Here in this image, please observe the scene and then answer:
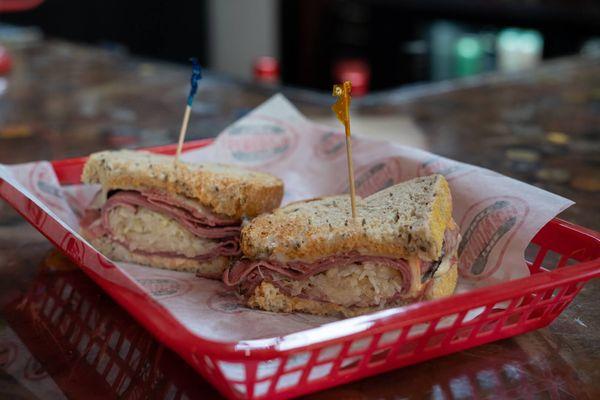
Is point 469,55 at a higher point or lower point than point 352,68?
higher

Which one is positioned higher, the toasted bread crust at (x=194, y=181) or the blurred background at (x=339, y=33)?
the toasted bread crust at (x=194, y=181)

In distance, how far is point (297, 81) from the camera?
798 cm

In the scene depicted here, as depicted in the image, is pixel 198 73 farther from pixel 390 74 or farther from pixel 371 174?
pixel 390 74

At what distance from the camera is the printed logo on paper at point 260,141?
6.26ft

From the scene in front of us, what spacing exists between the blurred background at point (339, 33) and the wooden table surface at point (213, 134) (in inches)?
87.9

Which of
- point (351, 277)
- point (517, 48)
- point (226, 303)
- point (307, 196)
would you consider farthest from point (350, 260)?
point (517, 48)

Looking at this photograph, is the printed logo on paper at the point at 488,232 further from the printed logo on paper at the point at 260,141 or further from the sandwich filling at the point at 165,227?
the printed logo on paper at the point at 260,141

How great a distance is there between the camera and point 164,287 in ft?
4.64

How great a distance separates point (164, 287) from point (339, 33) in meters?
6.44

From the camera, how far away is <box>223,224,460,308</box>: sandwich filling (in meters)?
1.23

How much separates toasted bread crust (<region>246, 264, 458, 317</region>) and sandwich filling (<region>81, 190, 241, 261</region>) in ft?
0.71

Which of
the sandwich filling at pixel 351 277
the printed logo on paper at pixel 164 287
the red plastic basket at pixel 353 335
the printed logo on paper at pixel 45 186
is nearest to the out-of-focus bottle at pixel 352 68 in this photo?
the printed logo on paper at pixel 45 186

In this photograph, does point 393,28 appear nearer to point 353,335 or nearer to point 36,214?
point 36,214

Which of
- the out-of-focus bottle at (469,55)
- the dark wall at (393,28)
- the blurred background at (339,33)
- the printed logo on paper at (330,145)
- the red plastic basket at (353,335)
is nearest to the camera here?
the red plastic basket at (353,335)
